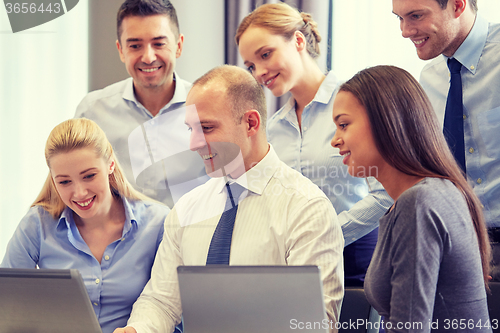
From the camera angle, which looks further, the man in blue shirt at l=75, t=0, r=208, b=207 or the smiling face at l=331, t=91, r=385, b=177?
the man in blue shirt at l=75, t=0, r=208, b=207

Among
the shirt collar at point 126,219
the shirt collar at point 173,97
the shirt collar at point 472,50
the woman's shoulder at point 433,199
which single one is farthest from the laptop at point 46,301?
the shirt collar at point 472,50

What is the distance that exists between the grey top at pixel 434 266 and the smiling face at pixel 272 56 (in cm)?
81

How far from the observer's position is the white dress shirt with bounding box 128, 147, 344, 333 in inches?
43.4

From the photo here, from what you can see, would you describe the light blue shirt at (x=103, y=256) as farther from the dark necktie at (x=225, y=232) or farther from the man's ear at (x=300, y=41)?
the man's ear at (x=300, y=41)

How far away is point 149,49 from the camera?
1.74 metres

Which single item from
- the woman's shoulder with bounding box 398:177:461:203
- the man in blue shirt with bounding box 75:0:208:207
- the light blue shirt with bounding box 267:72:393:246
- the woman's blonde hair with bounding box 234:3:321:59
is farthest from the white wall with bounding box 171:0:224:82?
the woman's shoulder with bounding box 398:177:461:203

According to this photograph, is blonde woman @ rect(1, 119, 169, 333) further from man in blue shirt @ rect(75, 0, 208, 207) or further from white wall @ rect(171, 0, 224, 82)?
white wall @ rect(171, 0, 224, 82)

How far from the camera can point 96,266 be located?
1365 mm

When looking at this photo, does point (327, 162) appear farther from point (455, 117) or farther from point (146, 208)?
point (146, 208)

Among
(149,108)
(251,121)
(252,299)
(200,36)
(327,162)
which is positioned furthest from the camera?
(200,36)

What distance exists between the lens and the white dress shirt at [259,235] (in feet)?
3.61

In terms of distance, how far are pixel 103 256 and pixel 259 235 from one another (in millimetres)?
502

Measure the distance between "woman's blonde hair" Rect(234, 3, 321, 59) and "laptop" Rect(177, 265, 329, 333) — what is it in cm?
101

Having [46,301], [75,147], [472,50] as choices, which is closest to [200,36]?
[75,147]
